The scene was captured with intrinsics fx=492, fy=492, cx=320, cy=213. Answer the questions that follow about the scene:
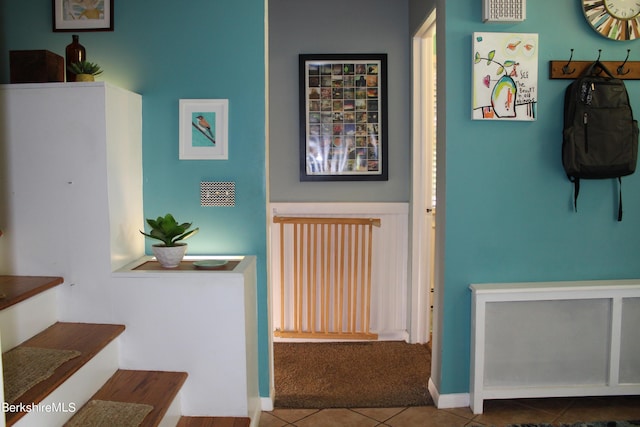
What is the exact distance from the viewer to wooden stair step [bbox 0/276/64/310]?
5.95ft

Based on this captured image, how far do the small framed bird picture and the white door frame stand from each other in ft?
4.60

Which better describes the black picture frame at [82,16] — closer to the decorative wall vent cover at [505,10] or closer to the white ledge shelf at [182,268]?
the white ledge shelf at [182,268]

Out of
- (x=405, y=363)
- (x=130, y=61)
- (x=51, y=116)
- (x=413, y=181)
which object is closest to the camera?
(x=51, y=116)

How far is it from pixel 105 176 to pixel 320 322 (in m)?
1.91

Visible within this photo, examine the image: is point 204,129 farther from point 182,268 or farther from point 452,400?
point 452,400

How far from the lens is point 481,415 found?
2.45m

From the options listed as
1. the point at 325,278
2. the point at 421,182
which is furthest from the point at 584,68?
the point at 325,278

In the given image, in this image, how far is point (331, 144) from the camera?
341 centimetres

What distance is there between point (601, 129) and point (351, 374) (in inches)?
73.7

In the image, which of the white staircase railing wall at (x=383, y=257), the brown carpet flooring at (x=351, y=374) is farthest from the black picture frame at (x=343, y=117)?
the brown carpet flooring at (x=351, y=374)

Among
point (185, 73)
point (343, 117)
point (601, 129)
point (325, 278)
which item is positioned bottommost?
point (325, 278)

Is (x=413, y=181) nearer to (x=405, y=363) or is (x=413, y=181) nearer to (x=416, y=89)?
(x=416, y=89)

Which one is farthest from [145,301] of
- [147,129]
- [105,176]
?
[147,129]

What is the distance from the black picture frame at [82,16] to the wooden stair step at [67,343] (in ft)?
4.65
